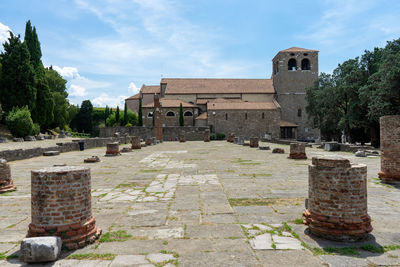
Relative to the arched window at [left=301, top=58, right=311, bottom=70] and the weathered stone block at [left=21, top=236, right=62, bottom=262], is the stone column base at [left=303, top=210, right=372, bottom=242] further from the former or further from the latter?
the arched window at [left=301, top=58, right=311, bottom=70]

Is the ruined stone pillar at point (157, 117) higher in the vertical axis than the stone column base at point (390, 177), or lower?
higher

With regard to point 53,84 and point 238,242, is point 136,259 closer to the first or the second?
point 238,242

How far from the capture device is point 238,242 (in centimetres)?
362

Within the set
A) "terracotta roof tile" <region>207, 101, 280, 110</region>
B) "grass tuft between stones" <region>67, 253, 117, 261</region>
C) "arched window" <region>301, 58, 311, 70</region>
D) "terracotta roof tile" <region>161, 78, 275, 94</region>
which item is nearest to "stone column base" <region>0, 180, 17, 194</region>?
"grass tuft between stones" <region>67, 253, 117, 261</region>

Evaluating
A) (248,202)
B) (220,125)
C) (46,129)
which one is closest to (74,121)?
(46,129)

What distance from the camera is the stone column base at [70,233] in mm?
3527

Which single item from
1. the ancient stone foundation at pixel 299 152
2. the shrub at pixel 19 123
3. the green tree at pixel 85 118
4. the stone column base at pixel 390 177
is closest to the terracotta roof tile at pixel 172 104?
the green tree at pixel 85 118

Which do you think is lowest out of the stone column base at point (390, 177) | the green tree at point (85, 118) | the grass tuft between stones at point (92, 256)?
the grass tuft between stones at point (92, 256)

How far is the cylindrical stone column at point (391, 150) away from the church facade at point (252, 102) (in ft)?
117

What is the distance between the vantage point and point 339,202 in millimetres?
3803

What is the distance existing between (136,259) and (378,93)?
22.5 meters

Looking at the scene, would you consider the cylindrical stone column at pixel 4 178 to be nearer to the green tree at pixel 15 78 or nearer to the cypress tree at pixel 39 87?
the green tree at pixel 15 78

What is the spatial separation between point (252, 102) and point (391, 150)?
4334 centimetres

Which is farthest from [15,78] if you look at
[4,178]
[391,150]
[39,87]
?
[391,150]
